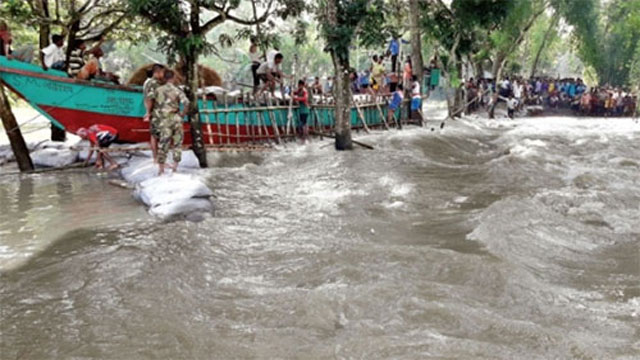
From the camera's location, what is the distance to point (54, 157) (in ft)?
32.4

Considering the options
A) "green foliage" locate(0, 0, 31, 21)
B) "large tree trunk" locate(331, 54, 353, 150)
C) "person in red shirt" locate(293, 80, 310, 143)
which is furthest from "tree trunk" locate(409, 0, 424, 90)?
"green foliage" locate(0, 0, 31, 21)

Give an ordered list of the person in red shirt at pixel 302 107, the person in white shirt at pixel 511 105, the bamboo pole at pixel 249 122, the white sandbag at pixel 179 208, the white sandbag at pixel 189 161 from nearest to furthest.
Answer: the white sandbag at pixel 179 208 < the white sandbag at pixel 189 161 < the bamboo pole at pixel 249 122 < the person in red shirt at pixel 302 107 < the person in white shirt at pixel 511 105

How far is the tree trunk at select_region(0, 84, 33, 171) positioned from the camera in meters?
8.60

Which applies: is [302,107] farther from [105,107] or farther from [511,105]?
[511,105]

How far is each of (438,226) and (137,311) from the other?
3350mm

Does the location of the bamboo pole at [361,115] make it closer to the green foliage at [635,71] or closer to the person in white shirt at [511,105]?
the person in white shirt at [511,105]

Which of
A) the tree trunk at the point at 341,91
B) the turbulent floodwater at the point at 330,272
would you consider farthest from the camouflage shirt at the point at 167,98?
the tree trunk at the point at 341,91

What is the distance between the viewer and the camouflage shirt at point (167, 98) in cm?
756

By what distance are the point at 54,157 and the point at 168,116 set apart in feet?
11.5

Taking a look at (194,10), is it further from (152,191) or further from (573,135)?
(573,135)

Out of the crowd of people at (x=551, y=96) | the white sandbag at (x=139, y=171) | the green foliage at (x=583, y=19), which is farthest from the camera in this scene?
the crowd of people at (x=551, y=96)

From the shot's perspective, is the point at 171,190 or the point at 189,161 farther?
the point at 189,161

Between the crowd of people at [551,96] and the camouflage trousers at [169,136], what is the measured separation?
18.1 m

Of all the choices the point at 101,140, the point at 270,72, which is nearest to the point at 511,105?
the point at 270,72
